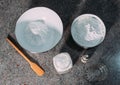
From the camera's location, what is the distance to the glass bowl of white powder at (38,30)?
0.87 m

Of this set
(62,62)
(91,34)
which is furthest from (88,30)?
(62,62)

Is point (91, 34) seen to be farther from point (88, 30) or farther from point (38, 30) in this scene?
point (38, 30)

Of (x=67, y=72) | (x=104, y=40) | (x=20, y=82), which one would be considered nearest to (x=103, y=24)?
(x=104, y=40)

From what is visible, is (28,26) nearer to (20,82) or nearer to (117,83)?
(20,82)

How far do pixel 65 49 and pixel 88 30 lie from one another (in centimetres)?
9

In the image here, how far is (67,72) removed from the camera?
0.87 meters

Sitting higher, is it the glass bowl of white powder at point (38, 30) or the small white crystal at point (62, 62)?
the glass bowl of white powder at point (38, 30)

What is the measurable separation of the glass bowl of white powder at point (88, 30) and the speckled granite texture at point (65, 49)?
0.03 meters

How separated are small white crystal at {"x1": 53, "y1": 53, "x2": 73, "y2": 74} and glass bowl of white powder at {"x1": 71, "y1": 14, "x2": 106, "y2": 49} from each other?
0.07 metres

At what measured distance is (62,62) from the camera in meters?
0.82

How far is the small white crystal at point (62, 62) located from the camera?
2.70ft

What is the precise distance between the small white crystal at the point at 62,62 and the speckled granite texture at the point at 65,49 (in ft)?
0.15

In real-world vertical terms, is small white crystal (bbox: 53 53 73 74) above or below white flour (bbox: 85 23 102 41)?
below

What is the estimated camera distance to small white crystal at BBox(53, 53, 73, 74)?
0.82 metres
